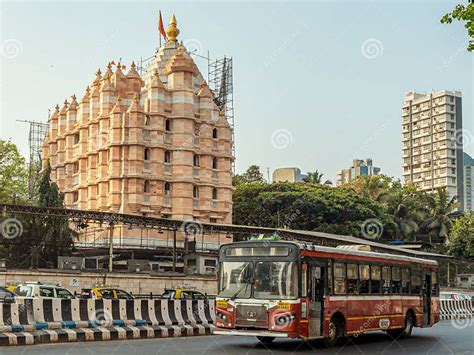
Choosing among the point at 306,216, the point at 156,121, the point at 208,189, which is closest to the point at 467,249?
the point at 306,216

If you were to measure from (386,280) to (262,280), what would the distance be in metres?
5.02

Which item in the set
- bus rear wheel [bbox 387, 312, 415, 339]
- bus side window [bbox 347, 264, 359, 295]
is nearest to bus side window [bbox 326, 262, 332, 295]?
bus side window [bbox 347, 264, 359, 295]

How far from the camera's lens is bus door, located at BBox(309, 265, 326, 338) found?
53.5 feet

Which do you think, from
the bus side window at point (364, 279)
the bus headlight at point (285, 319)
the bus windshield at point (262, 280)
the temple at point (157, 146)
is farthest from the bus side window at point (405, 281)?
the temple at point (157, 146)

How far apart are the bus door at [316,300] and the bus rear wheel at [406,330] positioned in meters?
5.18

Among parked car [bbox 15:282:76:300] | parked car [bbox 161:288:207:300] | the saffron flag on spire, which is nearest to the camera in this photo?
parked car [bbox 15:282:76:300]

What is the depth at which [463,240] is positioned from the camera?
7519 cm

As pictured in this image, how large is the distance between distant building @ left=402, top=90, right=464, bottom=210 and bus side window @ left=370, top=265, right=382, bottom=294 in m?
117

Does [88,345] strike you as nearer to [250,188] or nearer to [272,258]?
[272,258]

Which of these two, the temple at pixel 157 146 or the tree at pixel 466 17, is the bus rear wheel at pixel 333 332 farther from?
the temple at pixel 157 146

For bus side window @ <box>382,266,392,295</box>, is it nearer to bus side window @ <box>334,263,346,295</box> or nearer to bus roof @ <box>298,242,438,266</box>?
bus roof @ <box>298,242,438,266</box>

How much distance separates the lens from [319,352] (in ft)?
52.0

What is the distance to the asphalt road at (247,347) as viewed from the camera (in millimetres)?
14826

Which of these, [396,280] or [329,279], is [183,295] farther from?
[329,279]
